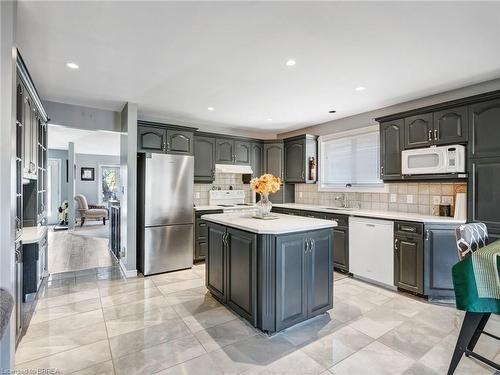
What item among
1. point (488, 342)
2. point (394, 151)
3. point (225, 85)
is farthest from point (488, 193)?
point (225, 85)

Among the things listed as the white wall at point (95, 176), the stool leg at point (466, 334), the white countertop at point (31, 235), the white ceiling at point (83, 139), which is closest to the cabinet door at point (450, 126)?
the stool leg at point (466, 334)

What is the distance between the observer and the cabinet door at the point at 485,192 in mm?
2789

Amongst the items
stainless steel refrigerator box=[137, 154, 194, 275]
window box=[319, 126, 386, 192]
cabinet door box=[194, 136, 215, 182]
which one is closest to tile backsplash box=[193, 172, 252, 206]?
cabinet door box=[194, 136, 215, 182]

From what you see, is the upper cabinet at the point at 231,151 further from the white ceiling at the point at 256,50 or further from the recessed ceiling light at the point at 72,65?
the recessed ceiling light at the point at 72,65

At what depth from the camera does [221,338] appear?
2.31 m

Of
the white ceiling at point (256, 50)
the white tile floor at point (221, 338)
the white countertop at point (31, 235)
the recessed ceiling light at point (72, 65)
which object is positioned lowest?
the white tile floor at point (221, 338)

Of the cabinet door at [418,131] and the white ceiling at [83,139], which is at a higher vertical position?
the white ceiling at [83,139]

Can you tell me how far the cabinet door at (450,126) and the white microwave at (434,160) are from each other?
11 centimetres

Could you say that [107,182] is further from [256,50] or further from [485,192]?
[485,192]

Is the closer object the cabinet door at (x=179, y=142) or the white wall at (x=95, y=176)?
the cabinet door at (x=179, y=142)

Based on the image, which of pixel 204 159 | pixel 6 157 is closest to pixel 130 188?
pixel 204 159

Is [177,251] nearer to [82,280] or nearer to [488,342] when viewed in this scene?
[82,280]

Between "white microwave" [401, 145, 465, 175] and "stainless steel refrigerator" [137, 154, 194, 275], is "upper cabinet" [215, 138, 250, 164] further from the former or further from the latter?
"white microwave" [401, 145, 465, 175]

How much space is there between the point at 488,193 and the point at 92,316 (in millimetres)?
4171
